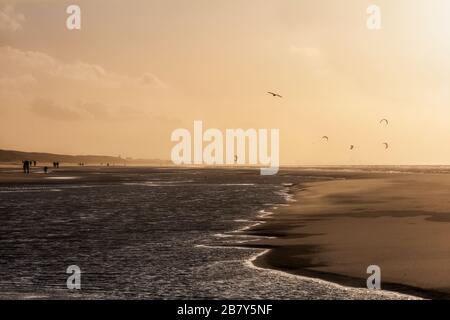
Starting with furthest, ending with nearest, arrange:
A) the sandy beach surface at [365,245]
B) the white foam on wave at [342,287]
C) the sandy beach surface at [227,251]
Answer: the sandy beach surface at [365,245] → the sandy beach surface at [227,251] → the white foam on wave at [342,287]

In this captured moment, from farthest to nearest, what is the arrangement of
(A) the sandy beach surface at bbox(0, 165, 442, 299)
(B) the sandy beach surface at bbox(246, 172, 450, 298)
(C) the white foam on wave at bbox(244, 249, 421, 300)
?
1. (B) the sandy beach surface at bbox(246, 172, 450, 298)
2. (A) the sandy beach surface at bbox(0, 165, 442, 299)
3. (C) the white foam on wave at bbox(244, 249, 421, 300)

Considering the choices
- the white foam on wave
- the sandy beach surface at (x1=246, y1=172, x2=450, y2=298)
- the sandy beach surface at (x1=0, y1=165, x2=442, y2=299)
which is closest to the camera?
the white foam on wave

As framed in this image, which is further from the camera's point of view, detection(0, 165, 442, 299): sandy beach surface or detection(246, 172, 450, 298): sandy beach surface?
detection(246, 172, 450, 298): sandy beach surface

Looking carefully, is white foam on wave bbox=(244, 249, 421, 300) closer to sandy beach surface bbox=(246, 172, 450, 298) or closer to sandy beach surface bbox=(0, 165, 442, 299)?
sandy beach surface bbox=(0, 165, 442, 299)

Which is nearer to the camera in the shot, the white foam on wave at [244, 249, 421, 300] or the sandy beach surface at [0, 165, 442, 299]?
the white foam on wave at [244, 249, 421, 300]

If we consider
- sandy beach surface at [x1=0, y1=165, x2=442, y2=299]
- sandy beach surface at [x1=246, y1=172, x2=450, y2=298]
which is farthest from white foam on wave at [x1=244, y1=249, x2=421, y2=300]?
sandy beach surface at [x1=246, y1=172, x2=450, y2=298]

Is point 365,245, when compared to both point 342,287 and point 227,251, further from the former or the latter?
point 342,287

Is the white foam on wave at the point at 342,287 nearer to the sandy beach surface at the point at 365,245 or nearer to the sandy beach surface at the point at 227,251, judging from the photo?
the sandy beach surface at the point at 227,251

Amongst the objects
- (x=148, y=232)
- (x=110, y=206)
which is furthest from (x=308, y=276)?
(x=110, y=206)

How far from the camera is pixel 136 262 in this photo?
49.5ft

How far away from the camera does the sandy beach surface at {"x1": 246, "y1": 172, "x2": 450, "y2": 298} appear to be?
12531mm

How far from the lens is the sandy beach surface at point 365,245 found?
12531mm

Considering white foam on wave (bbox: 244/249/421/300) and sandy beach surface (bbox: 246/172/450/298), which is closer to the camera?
white foam on wave (bbox: 244/249/421/300)

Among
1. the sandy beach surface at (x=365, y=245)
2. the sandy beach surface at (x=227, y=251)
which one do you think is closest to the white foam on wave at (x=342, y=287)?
the sandy beach surface at (x=227, y=251)
